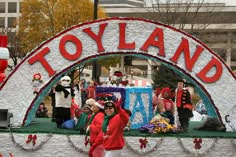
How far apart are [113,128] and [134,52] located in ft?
10.5

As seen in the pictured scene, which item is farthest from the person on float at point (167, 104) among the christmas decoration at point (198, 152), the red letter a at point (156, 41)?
the christmas decoration at point (198, 152)

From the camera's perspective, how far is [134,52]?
10.2 meters

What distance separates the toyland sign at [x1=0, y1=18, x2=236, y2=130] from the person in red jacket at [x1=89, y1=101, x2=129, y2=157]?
2949 mm

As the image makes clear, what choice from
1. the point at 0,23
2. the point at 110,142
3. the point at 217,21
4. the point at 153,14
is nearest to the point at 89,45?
the point at 110,142

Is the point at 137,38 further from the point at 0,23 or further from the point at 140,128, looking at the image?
the point at 0,23

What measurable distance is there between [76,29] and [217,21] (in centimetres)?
3817

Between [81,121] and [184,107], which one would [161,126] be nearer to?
[184,107]

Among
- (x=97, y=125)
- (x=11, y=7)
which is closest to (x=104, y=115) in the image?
(x=97, y=125)

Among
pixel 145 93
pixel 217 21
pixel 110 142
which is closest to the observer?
pixel 110 142

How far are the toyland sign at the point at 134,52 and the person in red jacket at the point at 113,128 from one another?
2.95 m

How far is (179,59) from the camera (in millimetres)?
10227

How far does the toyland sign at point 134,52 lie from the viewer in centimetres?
1017

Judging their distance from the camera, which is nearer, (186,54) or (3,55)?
(186,54)

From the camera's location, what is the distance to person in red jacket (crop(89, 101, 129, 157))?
24.1 feet
